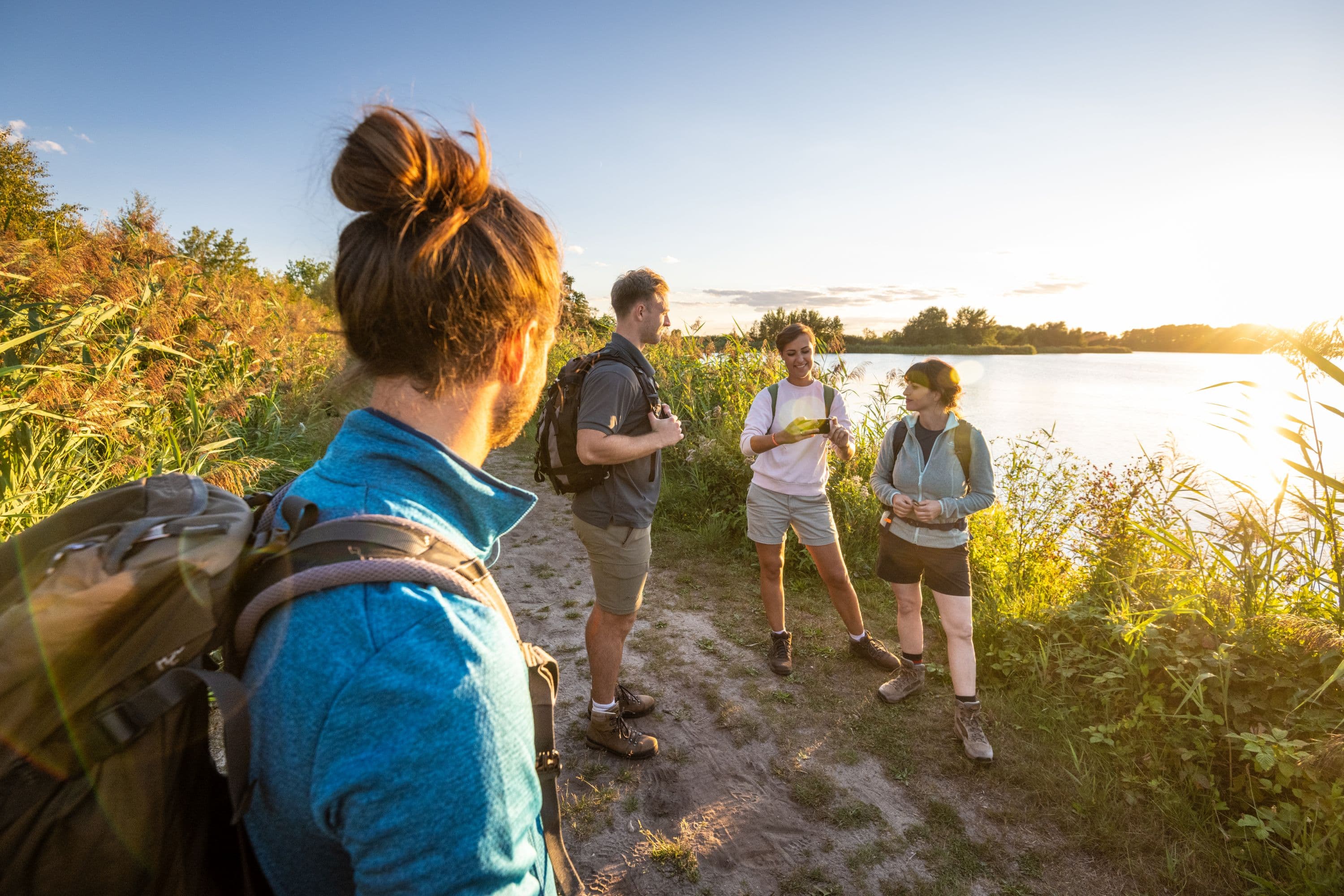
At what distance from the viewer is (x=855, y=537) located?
5594 mm

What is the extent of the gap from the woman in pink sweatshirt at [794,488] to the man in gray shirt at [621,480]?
105 centimetres

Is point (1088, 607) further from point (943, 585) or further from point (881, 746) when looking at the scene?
point (881, 746)

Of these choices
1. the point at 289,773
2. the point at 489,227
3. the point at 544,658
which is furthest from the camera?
the point at 544,658

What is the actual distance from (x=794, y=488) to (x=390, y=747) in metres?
3.39

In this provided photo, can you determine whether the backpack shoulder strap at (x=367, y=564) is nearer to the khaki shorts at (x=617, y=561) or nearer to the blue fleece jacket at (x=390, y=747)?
the blue fleece jacket at (x=390, y=747)

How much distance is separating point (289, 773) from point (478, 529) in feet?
1.31

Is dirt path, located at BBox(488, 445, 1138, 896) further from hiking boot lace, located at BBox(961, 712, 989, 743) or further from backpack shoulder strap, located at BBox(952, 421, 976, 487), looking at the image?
backpack shoulder strap, located at BBox(952, 421, 976, 487)

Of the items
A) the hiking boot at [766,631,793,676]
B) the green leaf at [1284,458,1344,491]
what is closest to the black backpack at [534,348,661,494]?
the hiking boot at [766,631,793,676]

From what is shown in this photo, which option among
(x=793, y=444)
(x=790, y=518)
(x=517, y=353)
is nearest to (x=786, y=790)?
(x=790, y=518)

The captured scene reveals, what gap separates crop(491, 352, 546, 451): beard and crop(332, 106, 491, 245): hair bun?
0.91 feet

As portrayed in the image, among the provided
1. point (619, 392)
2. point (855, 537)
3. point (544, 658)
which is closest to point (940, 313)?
point (855, 537)

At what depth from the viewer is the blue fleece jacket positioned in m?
0.67

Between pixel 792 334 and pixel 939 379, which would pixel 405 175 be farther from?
pixel 792 334

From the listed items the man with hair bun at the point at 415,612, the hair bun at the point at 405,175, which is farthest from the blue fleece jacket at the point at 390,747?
the hair bun at the point at 405,175
